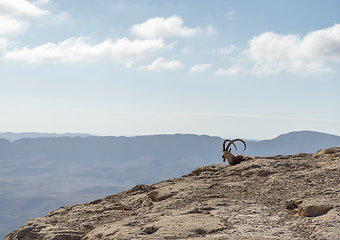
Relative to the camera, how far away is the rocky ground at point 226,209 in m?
9.30

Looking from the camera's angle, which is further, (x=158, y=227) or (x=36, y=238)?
(x=36, y=238)

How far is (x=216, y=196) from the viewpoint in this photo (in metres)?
13.1

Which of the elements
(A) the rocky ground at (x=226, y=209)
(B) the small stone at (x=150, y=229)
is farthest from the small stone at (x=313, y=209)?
(B) the small stone at (x=150, y=229)

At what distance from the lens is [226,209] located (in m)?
11.2

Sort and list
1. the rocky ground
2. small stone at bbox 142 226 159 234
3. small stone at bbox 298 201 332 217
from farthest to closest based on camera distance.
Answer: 1. small stone at bbox 298 201 332 217
2. small stone at bbox 142 226 159 234
3. the rocky ground

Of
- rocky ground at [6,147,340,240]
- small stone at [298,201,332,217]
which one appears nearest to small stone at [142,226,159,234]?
rocky ground at [6,147,340,240]

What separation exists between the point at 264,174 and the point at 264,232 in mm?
6861

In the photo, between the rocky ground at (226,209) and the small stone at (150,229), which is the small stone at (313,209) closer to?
the rocky ground at (226,209)

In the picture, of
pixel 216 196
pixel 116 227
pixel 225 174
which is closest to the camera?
pixel 116 227

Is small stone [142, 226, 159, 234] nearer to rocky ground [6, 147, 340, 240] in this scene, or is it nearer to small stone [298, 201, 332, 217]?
rocky ground [6, 147, 340, 240]

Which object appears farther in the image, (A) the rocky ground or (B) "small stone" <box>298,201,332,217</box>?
(B) "small stone" <box>298,201,332,217</box>

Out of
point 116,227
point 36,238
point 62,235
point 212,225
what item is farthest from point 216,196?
point 36,238

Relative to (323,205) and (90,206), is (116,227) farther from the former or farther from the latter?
(323,205)

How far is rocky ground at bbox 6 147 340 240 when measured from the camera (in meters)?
9.30
